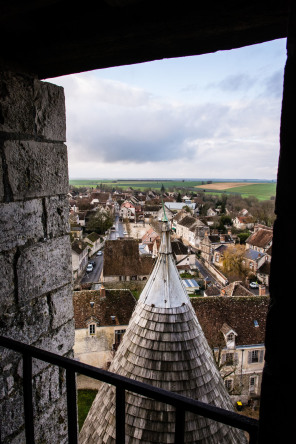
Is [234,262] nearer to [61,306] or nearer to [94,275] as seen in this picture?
[94,275]

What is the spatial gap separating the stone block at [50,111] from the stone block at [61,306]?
45.3 inches

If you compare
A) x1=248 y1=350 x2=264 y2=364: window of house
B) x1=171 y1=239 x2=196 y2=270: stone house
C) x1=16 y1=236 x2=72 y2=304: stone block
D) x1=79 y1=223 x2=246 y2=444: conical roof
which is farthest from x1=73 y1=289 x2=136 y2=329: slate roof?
x1=171 y1=239 x2=196 y2=270: stone house

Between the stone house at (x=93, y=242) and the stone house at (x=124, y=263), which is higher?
the stone house at (x=124, y=263)

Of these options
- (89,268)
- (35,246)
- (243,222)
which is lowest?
(89,268)

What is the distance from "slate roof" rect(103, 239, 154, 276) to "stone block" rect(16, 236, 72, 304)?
21127 millimetres

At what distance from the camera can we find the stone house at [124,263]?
76.3ft

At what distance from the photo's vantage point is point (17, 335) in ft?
6.46

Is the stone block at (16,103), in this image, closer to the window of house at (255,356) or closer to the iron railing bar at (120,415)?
the iron railing bar at (120,415)

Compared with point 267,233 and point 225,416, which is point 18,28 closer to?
point 225,416

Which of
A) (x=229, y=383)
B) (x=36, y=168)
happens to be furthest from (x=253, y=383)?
(x=36, y=168)

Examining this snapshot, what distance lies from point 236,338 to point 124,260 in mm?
11428

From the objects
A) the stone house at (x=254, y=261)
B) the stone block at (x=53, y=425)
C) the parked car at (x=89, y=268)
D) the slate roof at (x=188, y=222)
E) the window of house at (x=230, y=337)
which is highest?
the stone block at (x=53, y=425)

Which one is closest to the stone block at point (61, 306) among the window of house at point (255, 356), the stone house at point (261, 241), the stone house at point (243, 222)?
the window of house at point (255, 356)

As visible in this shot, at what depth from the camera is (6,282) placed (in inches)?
74.2
